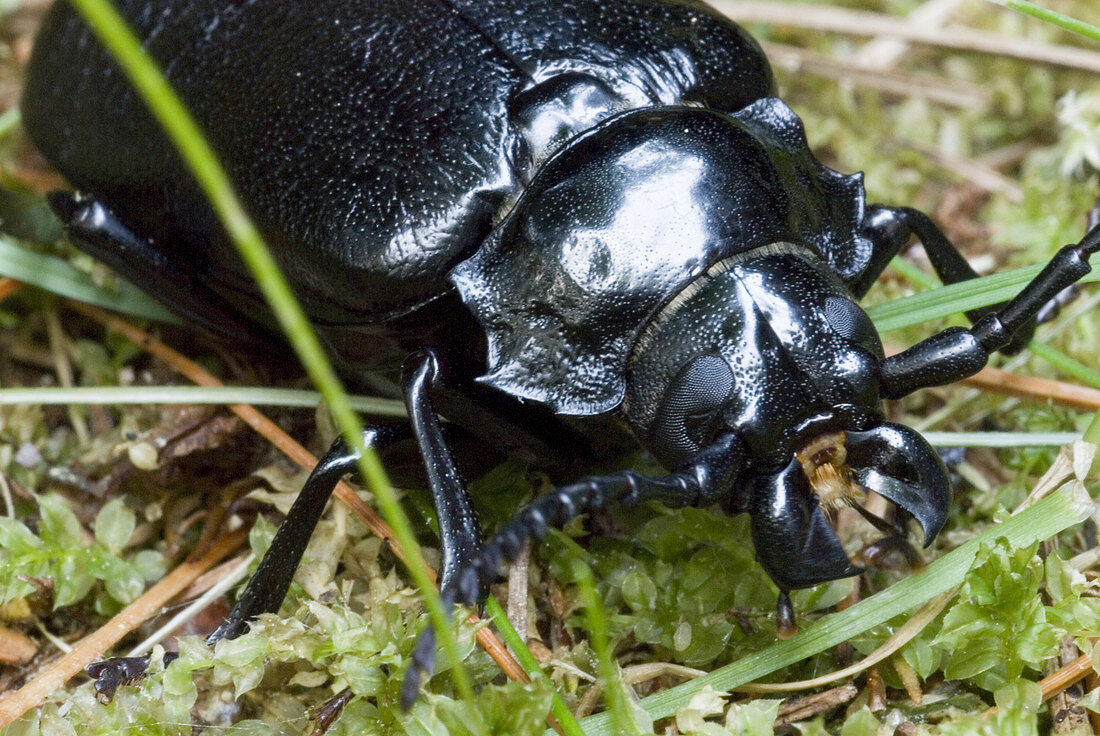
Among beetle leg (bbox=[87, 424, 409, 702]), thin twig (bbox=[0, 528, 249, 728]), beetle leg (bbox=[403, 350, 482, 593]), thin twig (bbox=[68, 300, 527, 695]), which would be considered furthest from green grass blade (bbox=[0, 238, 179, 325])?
beetle leg (bbox=[403, 350, 482, 593])

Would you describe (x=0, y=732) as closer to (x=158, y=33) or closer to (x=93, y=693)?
(x=93, y=693)

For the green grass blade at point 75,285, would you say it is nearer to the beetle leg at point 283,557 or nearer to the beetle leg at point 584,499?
the beetle leg at point 283,557

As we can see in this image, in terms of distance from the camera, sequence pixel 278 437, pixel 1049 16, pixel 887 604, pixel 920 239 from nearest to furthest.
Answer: pixel 887 604, pixel 1049 16, pixel 920 239, pixel 278 437

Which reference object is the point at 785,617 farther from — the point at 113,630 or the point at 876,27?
the point at 876,27

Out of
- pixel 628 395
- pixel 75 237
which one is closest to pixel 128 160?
pixel 75 237

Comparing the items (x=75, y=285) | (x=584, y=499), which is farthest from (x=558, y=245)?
(x=75, y=285)

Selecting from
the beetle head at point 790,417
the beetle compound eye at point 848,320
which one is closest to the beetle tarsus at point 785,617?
the beetle head at point 790,417
